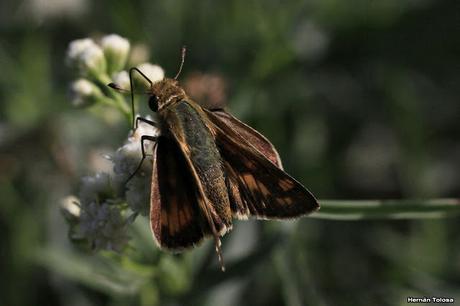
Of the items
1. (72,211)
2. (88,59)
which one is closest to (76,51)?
(88,59)

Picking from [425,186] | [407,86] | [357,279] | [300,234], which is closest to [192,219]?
[300,234]

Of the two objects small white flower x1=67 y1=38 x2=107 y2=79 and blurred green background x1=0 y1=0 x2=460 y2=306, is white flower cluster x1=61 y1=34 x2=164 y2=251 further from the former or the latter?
blurred green background x1=0 y1=0 x2=460 y2=306

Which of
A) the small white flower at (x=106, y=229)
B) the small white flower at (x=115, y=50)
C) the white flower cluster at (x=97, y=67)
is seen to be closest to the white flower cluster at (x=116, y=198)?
the small white flower at (x=106, y=229)

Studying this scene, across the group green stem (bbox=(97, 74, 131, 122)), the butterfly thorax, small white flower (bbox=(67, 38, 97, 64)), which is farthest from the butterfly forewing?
small white flower (bbox=(67, 38, 97, 64))

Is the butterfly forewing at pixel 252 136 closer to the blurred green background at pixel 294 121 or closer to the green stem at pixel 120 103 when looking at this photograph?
the green stem at pixel 120 103

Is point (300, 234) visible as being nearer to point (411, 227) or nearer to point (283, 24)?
point (411, 227)
